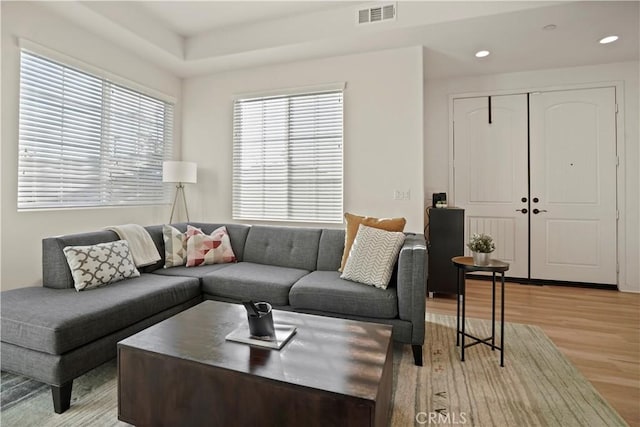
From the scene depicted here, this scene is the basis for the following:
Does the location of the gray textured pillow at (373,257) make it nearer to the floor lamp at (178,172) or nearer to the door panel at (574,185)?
the floor lamp at (178,172)

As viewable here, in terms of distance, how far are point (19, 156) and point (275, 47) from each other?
2.45 meters

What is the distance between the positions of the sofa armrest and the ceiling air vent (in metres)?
2.22

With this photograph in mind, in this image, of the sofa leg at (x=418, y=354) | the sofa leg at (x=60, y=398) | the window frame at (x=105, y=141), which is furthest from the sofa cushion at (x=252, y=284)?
the window frame at (x=105, y=141)

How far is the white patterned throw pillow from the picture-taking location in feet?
7.22

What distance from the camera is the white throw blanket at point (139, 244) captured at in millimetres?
2744

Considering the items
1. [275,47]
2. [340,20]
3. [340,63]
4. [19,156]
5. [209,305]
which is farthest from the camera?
[340,63]

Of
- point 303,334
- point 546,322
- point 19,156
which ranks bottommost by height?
point 546,322

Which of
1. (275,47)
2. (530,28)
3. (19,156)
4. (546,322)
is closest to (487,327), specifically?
(546,322)

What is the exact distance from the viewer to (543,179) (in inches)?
160

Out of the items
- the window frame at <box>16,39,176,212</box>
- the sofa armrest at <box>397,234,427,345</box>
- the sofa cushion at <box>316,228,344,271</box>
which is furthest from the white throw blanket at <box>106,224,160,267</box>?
the sofa armrest at <box>397,234,427,345</box>

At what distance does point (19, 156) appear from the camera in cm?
258

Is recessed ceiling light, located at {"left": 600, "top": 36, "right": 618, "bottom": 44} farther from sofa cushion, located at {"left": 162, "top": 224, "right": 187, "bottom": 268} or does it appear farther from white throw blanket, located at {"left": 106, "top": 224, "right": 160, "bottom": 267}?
white throw blanket, located at {"left": 106, "top": 224, "right": 160, "bottom": 267}

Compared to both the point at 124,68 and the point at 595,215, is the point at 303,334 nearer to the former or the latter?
the point at 124,68

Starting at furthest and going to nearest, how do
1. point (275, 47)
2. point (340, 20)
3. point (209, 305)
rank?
point (275, 47), point (340, 20), point (209, 305)
